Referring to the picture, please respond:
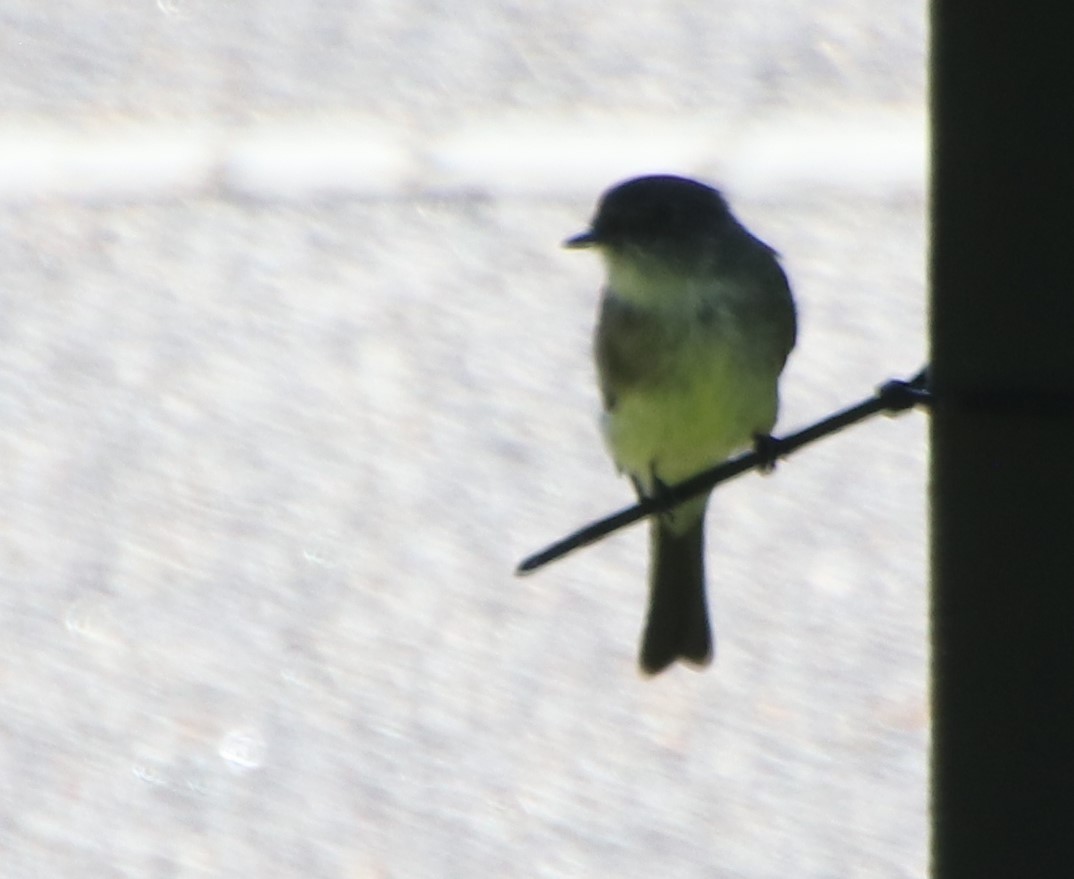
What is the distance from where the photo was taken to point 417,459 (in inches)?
129

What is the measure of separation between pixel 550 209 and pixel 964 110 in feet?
8.76

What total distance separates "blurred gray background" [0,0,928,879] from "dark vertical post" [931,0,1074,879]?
1.75 meters

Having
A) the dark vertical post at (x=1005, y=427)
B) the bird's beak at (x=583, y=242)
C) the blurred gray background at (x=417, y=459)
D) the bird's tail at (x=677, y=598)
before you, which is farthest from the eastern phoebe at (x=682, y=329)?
the dark vertical post at (x=1005, y=427)

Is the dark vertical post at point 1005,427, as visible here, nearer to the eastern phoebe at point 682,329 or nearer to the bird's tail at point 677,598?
the eastern phoebe at point 682,329

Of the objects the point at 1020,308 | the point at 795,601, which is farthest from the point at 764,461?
the point at 795,601

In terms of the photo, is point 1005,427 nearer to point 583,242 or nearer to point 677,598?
point 583,242

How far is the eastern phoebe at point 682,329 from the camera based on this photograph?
2225 millimetres

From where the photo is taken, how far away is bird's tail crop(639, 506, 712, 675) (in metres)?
2.42

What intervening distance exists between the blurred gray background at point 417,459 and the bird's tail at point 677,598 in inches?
17.2

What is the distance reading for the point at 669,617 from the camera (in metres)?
2.44

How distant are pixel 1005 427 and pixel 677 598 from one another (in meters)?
1.46

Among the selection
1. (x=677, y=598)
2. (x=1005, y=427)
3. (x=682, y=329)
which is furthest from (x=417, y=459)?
(x=1005, y=427)

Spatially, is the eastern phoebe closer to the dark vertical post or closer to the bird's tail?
the bird's tail

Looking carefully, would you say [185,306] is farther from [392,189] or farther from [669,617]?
[669,617]
